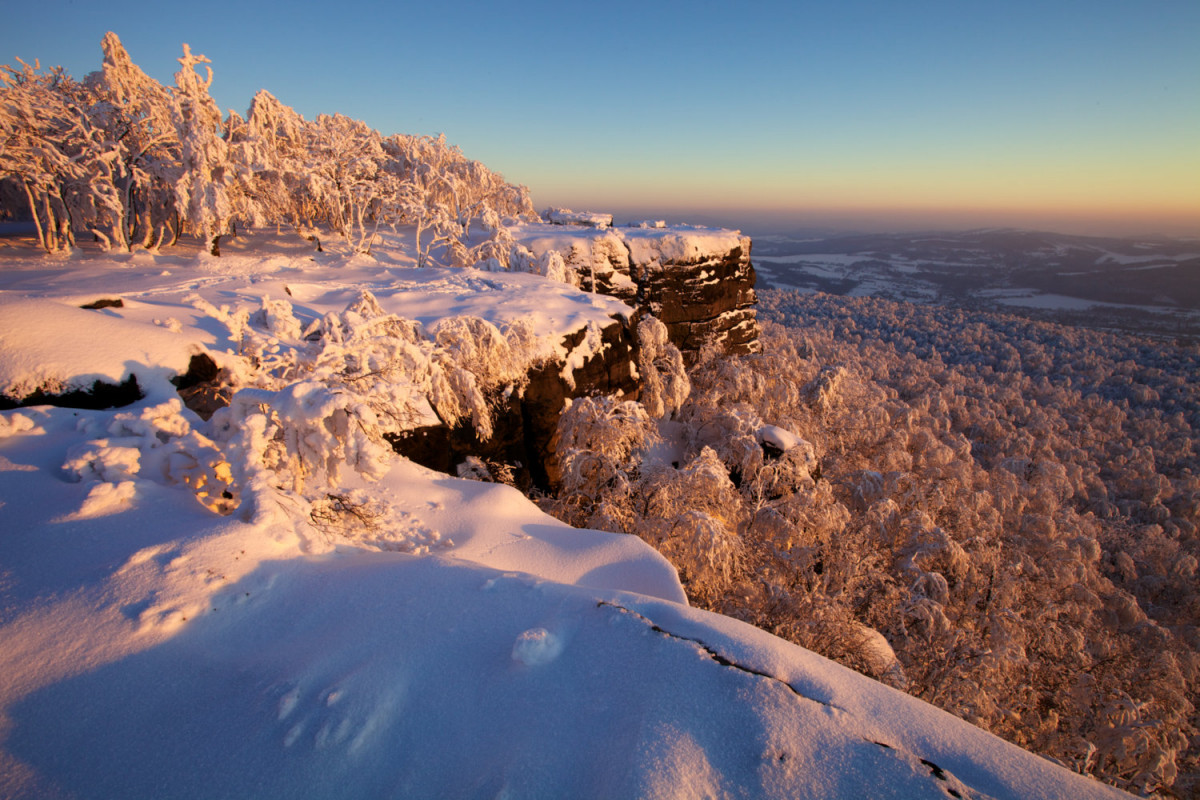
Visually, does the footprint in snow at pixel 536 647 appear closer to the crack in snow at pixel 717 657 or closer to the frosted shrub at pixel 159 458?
the crack in snow at pixel 717 657

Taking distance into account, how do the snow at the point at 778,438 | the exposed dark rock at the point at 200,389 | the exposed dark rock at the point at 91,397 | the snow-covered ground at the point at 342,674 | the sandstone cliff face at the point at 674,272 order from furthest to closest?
the sandstone cliff face at the point at 674,272, the snow at the point at 778,438, the exposed dark rock at the point at 200,389, the exposed dark rock at the point at 91,397, the snow-covered ground at the point at 342,674

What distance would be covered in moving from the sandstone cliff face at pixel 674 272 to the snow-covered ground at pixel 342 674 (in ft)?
63.7

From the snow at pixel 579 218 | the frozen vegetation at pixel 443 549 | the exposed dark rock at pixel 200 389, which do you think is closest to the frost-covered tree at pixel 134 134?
the frozen vegetation at pixel 443 549

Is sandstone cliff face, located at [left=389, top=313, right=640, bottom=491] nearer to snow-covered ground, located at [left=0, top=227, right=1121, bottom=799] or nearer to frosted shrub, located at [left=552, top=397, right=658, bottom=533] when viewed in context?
frosted shrub, located at [left=552, top=397, right=658, bottom=533]

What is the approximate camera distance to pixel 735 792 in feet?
9.64

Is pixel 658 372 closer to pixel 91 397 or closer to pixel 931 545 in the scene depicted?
pixel 931 545

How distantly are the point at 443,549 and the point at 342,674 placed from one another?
3.02 meters

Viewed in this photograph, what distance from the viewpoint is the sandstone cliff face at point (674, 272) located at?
76.5 feet

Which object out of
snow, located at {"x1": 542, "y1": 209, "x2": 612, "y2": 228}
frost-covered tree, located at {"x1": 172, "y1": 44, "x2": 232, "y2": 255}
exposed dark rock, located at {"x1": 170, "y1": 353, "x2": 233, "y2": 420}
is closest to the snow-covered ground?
exposed dark rock, located at {"x1": 170, "y1": 353, "x2": 233, "y2": 420}

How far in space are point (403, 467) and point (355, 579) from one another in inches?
168

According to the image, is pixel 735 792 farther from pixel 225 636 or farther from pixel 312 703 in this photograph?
pixel 225 636

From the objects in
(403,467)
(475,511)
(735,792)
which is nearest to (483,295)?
(403,467)

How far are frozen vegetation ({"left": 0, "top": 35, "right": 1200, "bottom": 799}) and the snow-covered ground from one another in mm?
27

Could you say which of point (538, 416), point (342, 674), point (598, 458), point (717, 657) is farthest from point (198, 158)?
point (717, 657)
